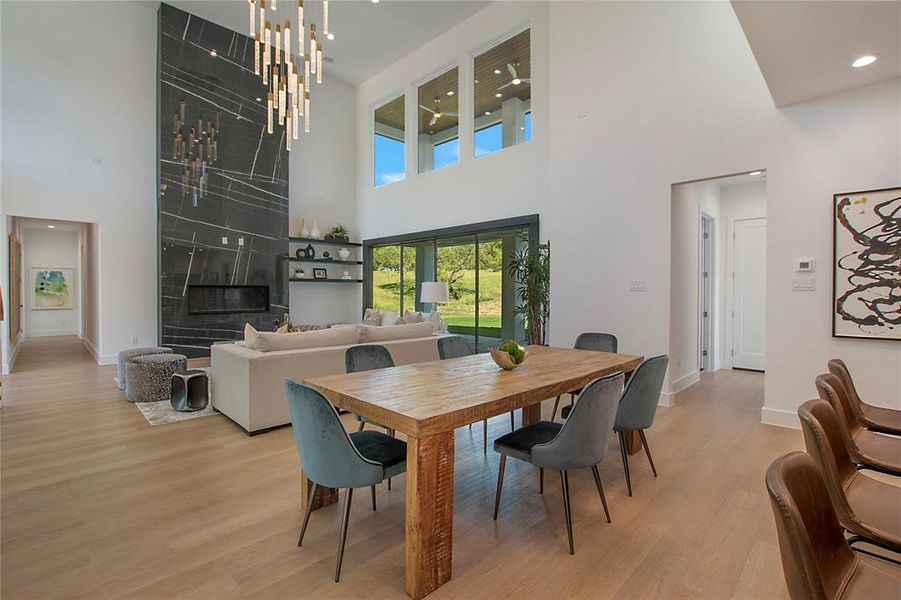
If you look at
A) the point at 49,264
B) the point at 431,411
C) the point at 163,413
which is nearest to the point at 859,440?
the point at 431,411

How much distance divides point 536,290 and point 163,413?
4441 millimetres

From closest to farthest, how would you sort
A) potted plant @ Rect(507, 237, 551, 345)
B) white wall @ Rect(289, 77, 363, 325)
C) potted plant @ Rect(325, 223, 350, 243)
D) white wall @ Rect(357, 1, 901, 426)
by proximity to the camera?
white wall @ Rect(357, 1, 901, 426) < potted plant @ Rect(507, 237, 551, 345) < white wall @ Rect(289, 77, 363, 325) < potted plant @ Rect(325, 223, 350, 243)

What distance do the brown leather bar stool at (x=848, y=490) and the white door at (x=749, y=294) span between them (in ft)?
17.9

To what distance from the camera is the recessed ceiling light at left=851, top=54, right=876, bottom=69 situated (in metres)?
3.07

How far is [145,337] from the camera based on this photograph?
7430 millimetres

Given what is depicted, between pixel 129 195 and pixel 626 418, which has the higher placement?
pixel 129 195

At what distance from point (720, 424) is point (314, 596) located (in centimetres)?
385

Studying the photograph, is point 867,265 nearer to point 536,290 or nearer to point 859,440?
point 859,440

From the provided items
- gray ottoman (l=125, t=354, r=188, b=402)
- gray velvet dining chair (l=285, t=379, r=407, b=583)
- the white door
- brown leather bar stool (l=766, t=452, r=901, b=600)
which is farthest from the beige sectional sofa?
the white door

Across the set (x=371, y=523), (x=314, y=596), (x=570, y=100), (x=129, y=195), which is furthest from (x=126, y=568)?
(x=129, y=195)

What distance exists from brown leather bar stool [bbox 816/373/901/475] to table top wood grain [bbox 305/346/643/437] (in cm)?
110

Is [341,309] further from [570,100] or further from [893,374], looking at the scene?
[893,374]

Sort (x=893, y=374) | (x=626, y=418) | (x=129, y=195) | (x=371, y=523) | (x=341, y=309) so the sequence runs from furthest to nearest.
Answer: (x=341, y=309) → (x=129, y=195) → (x=893, y=374) → (x=626, y=418) → (x=371, y=523)

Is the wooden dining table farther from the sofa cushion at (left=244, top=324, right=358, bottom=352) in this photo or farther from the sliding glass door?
the sliding glass door
